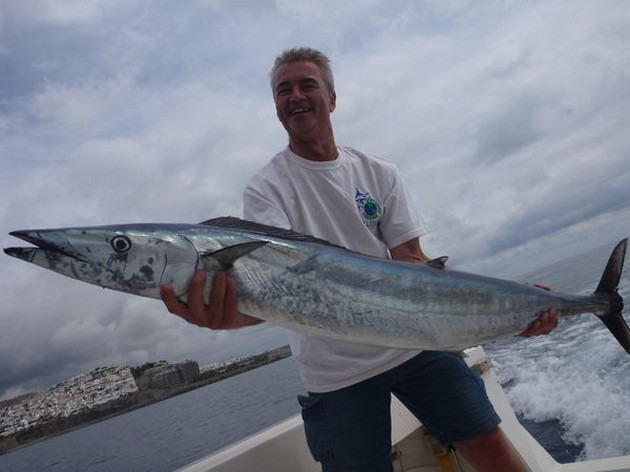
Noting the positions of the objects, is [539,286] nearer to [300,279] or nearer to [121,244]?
[300,279]

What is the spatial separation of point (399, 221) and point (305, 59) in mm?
1231

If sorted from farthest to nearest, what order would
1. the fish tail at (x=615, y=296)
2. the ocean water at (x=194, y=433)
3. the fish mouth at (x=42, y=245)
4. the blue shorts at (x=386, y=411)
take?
1. the ocean water at (x=194, y=433)
2. the fish tail at (x=615, y=296)
3. the blue shorts at (x=386, y=411)
4. the fish mouth at (x=42, y=245)

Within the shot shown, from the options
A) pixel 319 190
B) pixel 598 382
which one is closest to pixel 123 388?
pixel 598 382

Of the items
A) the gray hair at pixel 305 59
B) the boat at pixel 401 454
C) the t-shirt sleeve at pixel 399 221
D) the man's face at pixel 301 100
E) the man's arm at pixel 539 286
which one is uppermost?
the gray hair at pixel 305 59

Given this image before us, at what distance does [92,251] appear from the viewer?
5.89 ft

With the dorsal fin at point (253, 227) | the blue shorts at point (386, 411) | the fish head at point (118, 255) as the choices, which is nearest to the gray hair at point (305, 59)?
the dorsal fin at point (253, 227)

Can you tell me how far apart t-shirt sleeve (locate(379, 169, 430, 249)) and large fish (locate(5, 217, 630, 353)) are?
1.86 ft

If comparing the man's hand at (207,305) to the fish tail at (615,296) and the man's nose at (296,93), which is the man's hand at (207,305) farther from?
the fish tail at (615,296)

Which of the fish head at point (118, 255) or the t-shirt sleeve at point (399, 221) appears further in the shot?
the t-shirt sleeve at point (399, 221)

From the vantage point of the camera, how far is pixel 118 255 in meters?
1.82

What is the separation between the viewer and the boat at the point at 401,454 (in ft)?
10.9

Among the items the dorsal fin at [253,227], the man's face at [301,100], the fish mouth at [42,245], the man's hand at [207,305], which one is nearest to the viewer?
the fish mouth at [42,245]

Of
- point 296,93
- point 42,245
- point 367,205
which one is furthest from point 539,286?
point 42,245

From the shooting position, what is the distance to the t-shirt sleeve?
9.73 ft
